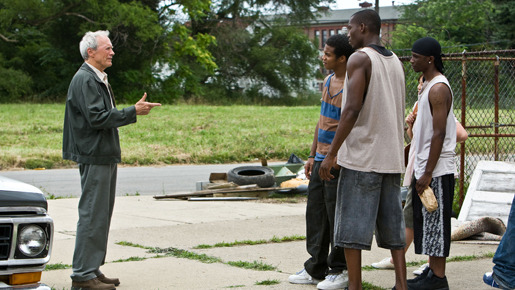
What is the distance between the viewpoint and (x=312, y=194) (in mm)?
5645

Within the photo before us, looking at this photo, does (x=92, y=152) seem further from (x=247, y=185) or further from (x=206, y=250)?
(x=247, y=185)

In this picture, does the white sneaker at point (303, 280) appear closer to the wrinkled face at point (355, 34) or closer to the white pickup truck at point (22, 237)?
the wrinkled face at point (355, 34)

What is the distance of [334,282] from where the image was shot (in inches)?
217

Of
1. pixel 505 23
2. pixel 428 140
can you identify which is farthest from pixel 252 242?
pixel 505 23

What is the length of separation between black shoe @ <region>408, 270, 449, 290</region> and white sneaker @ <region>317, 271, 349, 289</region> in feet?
1.66

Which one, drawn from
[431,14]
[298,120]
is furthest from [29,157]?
[431,14]

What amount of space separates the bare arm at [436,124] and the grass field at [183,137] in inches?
376

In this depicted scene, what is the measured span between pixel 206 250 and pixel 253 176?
5.15 m

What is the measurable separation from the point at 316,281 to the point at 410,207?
1.02 m

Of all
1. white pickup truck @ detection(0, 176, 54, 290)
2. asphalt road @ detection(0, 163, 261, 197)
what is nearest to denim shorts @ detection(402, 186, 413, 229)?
white pickup truck @ detection(0, 176, 54, 290)

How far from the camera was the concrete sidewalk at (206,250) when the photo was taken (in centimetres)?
586

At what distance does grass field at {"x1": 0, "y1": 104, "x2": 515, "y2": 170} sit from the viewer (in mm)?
18266

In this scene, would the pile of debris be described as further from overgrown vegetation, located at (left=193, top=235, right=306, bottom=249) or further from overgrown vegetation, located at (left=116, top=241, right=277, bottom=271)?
overgrown vegetation, located at (left=116, top=241, right=277, bottom=271)

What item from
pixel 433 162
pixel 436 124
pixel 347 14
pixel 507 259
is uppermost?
pixel 347 14
